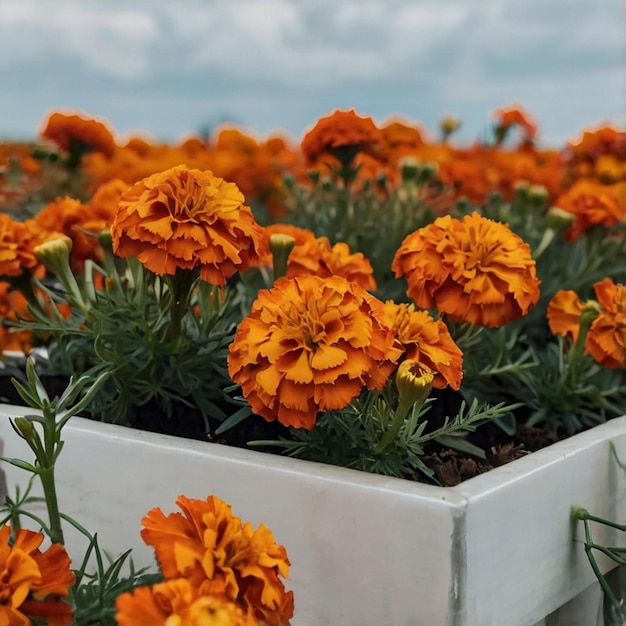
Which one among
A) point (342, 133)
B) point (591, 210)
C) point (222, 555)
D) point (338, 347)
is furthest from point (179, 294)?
point (591, 210)

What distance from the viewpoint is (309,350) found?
2.35ft

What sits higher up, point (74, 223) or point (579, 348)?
point (74, 223)

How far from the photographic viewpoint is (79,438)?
905 mm

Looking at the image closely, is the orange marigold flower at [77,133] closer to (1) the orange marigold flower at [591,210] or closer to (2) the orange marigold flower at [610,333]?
(1) the orange marigold flower at [591,210]

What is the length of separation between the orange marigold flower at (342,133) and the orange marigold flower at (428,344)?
0.64 m

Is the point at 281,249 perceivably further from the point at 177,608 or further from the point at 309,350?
the point at 177,608

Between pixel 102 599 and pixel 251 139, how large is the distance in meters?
2.15

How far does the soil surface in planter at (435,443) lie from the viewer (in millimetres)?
889

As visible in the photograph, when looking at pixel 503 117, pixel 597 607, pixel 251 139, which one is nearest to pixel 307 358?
pixel 597 607

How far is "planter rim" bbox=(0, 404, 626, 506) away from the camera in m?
0.73

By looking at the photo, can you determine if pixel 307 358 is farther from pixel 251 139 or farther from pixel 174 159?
pixel 251 139

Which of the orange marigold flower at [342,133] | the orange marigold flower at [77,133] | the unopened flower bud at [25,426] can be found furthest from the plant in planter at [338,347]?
the orange marigold flower at [77,133]

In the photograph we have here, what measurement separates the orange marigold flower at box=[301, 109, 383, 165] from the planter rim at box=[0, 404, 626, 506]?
610 millimetres

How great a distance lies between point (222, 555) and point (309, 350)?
0.18 meters
